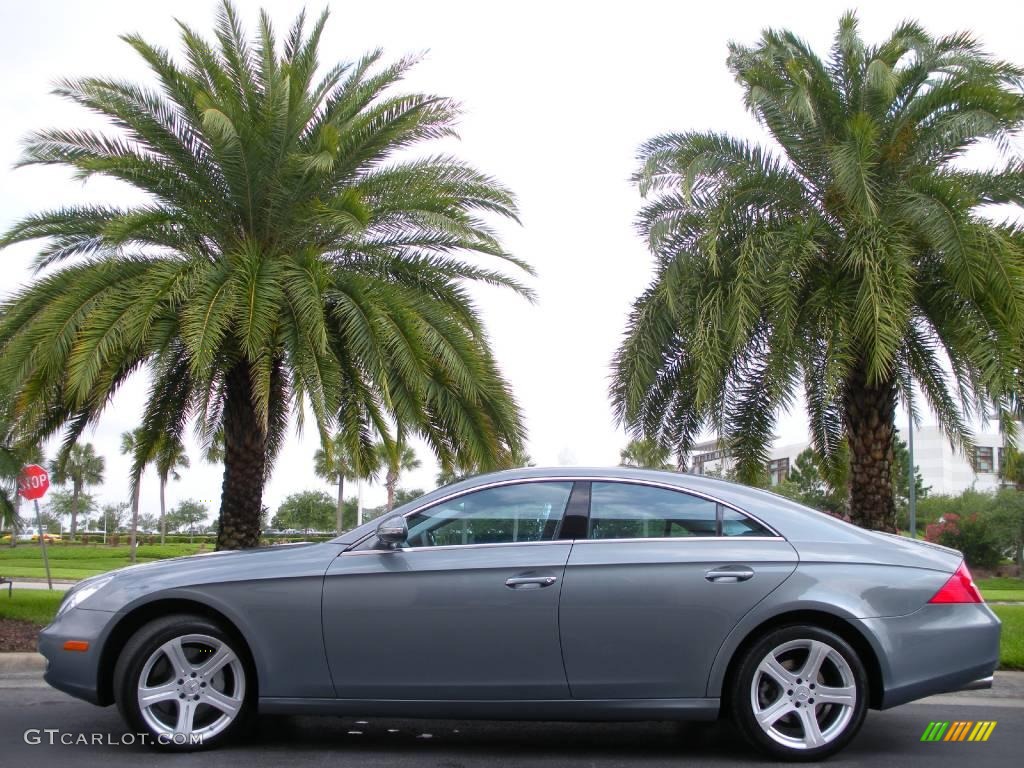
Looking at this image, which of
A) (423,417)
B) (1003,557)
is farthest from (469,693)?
(1003,557)

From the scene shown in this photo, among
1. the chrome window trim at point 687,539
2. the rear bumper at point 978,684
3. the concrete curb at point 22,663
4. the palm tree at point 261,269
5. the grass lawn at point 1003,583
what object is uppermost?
the palm tree at point 261,269

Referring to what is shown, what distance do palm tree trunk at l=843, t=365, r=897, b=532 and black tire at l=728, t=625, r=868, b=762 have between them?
811 centimetres

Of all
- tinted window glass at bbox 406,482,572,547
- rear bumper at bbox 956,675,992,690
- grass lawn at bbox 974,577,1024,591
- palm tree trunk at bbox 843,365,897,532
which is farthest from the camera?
grass lawn at bbox 974,577,1024,591

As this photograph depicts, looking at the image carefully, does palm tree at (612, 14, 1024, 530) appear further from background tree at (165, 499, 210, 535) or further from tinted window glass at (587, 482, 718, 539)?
background tree at (165, 499, 210, 535)

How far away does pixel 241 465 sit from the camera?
12.8 m

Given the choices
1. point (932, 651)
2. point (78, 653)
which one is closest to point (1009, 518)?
point (932, 651)

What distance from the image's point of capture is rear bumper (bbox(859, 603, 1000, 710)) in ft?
17.4

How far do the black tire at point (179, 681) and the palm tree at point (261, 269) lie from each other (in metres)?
5.51

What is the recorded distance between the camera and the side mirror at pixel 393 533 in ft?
18.0

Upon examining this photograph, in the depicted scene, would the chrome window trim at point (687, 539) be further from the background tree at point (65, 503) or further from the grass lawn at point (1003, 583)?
the background tree at point (65, 503)

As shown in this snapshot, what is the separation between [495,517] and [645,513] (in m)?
0.82

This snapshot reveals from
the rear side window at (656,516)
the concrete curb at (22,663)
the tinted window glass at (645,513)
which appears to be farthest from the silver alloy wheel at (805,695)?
the concrete curb at (22,663)

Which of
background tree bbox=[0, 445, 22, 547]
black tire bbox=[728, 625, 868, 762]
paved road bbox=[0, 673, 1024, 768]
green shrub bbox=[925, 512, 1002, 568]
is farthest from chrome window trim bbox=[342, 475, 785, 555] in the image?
green shrub bbox=[925, 512, 1002, 568]

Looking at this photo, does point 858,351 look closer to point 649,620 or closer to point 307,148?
point 307,148
